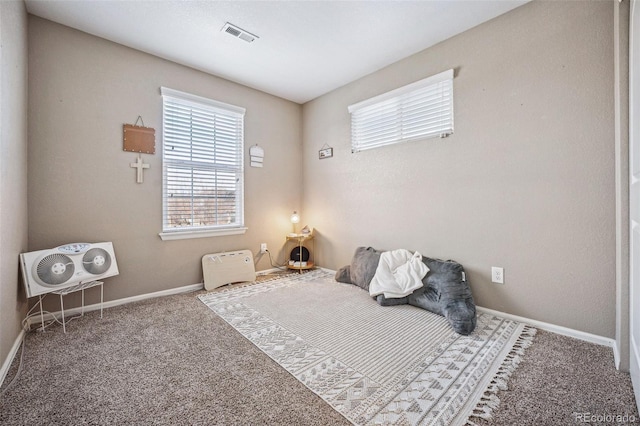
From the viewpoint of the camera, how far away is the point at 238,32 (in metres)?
2.50

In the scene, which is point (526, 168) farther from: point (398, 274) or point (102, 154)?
point (102, 154)

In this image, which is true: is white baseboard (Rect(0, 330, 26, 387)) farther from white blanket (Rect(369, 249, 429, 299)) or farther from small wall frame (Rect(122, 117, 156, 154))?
white blanket (Rect(369, 249, 429, 299))

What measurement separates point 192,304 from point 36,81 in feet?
7.59

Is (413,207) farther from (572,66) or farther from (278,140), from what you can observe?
(278,140)

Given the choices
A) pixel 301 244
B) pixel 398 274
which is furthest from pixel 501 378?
pixel 301 244

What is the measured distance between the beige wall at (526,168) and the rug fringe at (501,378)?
13.3 inches

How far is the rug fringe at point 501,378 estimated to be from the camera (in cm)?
127

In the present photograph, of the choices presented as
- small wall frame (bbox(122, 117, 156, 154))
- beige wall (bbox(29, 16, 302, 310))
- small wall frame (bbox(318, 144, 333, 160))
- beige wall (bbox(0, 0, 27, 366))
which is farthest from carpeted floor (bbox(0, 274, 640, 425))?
small wall frame (bbox(318, 144, 333, 160))

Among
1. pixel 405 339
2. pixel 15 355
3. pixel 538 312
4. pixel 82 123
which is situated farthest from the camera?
pixel 82 123

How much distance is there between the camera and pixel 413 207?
2.91 meters

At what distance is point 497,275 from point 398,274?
82cm

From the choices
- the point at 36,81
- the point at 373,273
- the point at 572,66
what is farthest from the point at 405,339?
the point at 36,81

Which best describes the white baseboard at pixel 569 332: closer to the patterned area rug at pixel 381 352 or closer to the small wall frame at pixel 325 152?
the patterned area rug at pixel 381 352

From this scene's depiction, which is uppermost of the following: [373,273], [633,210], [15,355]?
[633,210]
